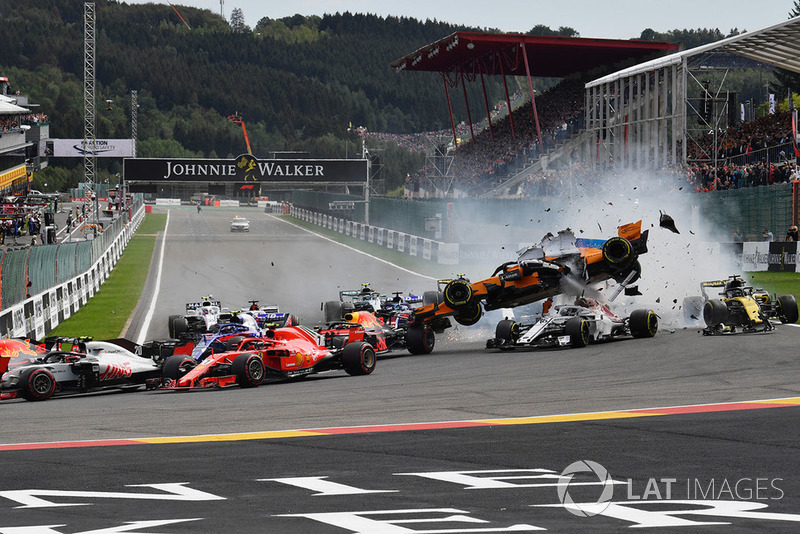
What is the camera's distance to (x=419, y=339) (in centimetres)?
2148

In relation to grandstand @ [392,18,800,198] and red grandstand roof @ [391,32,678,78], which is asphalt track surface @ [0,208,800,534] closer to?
grandstand @ [392,18,800,198]

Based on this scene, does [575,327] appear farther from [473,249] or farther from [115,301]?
[473,249]

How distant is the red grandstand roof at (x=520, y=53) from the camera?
68.8m

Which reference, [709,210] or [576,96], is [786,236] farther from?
[576,96]

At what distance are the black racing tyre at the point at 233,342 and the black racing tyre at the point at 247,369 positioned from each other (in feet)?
2.51

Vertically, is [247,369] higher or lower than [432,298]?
lower

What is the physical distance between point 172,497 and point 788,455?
5305 mm

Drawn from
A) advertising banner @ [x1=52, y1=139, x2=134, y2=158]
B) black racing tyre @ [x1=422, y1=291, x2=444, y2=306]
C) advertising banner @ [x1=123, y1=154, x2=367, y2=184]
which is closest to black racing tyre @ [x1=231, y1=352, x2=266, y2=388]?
black racing tyre @ [x1=422, y1=291, x2=444, y2=306]

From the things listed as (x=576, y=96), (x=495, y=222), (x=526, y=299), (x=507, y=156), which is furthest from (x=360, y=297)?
(x=576, y=96)

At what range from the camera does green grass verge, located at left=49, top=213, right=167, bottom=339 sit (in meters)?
26.8

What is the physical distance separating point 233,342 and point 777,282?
19.6 m

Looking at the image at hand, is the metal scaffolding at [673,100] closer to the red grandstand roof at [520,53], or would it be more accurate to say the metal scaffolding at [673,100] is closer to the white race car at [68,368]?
the red grandstand roof at [520,53]

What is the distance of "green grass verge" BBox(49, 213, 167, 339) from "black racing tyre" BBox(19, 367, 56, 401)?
886cm

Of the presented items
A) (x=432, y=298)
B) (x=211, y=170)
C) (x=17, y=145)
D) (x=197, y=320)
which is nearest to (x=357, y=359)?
(x=197, y=320)
